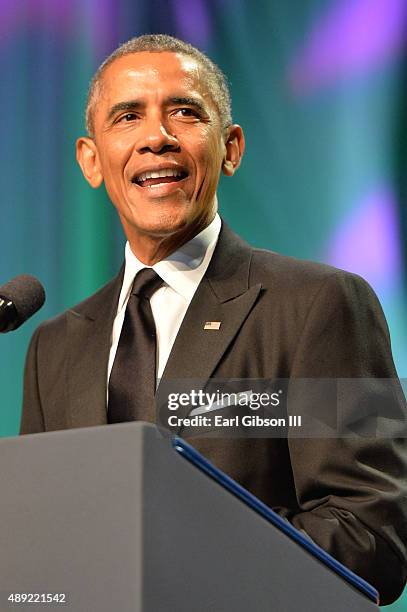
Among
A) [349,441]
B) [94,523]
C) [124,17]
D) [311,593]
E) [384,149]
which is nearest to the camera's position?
[94,523]

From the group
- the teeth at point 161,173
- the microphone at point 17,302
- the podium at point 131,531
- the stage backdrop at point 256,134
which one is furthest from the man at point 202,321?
the podium at point 131,531

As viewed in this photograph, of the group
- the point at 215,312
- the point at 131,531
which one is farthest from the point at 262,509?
the point at 215,312

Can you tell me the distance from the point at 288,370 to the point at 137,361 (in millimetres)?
322

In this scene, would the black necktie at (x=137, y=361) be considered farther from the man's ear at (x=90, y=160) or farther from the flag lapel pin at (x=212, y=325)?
the man's ear at (x=90, y=160)

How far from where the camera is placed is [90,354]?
2164mm

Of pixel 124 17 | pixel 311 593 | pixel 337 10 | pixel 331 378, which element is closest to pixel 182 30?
pixel 124 17

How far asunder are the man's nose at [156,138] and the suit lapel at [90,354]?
33cm

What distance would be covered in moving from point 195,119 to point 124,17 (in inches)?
29.1

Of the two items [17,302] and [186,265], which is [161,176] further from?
[17,302]

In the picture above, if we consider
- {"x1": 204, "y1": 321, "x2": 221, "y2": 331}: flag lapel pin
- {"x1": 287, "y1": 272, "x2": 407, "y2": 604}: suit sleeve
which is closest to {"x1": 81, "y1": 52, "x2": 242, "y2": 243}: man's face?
{"x1": 204, "y1": 321, "x2": 221, "y2": 331}: flag lapel pin

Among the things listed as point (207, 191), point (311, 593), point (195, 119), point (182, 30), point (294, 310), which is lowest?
point (311, 593)

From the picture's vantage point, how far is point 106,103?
223 cm

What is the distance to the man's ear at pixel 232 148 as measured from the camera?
2346 millimetres

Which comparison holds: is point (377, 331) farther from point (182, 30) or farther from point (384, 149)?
point (182, 30)
